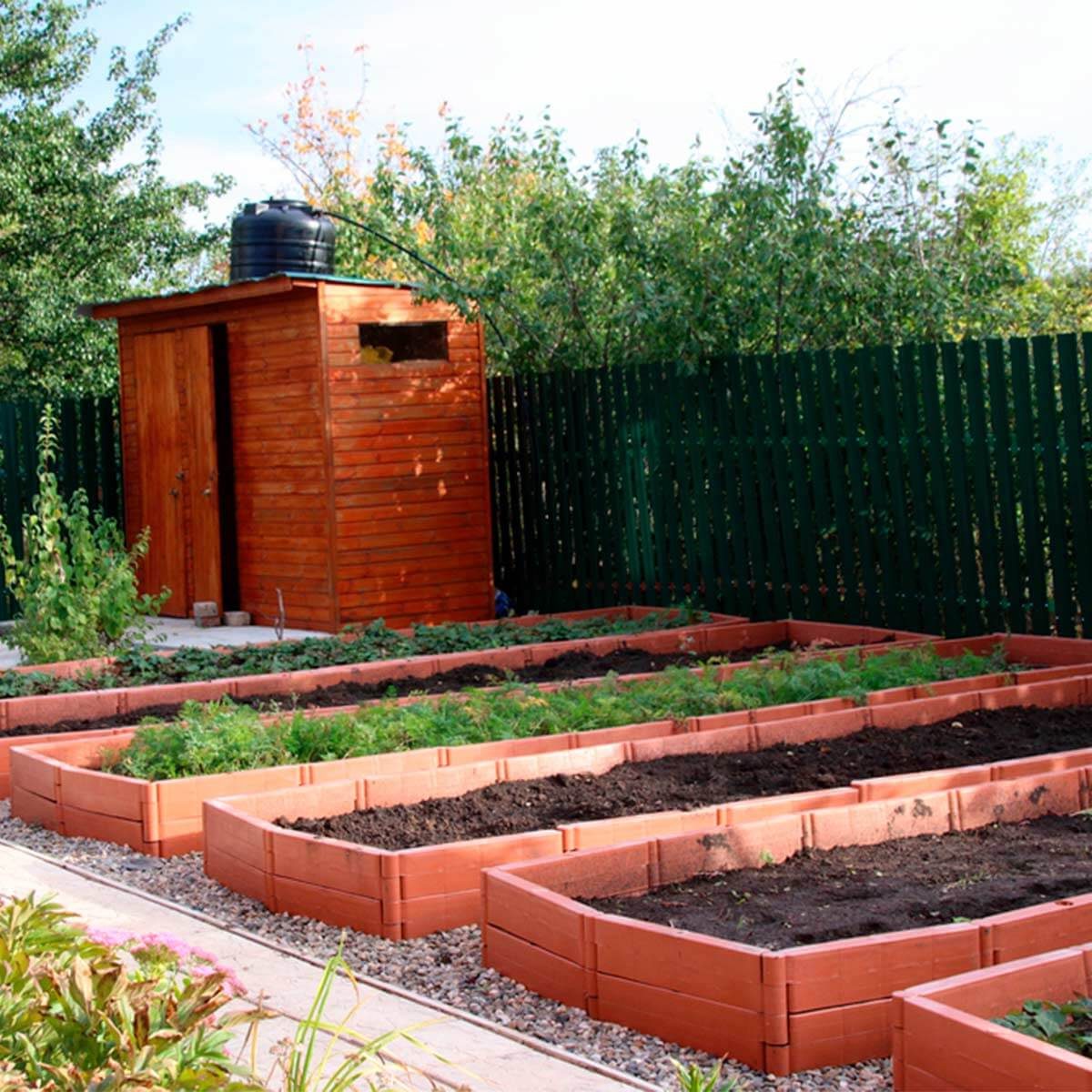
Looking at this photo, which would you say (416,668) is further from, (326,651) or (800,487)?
(800,487)

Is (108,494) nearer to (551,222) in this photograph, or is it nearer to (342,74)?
(551,222)

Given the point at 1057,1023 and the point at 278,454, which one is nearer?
the point at 1057,1023

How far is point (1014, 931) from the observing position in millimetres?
3830

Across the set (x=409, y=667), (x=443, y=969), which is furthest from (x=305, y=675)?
(x=443, y=969)

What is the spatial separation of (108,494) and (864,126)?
25.4ft

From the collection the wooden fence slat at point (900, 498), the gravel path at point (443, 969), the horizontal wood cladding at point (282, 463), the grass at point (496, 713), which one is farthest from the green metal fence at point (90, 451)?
the gravel path at point (443, 969)

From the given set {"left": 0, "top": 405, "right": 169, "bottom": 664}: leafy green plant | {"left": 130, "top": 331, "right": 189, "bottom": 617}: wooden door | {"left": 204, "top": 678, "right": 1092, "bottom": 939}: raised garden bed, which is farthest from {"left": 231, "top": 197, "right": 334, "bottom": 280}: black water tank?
{"left": 204, "top": 678, "right": 1092, "bottom": 939}: raised garden bed

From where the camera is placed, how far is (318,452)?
12375mm

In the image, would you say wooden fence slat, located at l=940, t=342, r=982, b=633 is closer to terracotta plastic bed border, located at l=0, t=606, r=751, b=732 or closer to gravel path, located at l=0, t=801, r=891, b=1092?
terracotta plastic bed border, located at l=0, t=606, r=751, b=732

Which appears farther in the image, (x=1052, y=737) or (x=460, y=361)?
(x=460, y=361)

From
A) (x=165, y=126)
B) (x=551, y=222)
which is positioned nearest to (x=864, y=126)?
(x=551, y=222)

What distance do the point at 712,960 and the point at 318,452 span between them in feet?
30.0

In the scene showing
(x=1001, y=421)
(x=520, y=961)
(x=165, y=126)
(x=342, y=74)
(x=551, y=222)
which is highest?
(x=342, y=74)

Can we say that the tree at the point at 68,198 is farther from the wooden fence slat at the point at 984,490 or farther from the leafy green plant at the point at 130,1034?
the leafy green plant at the point at 130,1034
